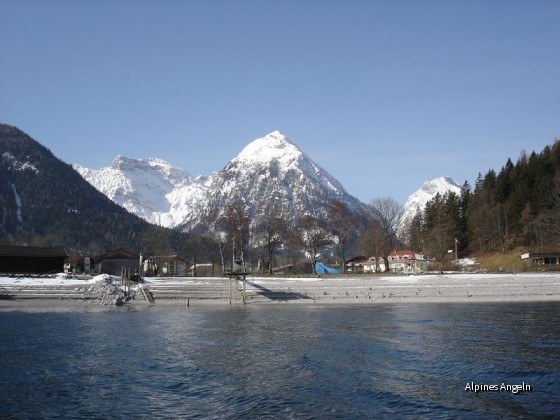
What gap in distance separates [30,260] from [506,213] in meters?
94.5

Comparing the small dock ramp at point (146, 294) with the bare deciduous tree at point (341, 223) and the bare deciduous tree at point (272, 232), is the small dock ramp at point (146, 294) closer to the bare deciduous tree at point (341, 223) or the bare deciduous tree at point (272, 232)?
the bare deciduous tree at point (272, 232)

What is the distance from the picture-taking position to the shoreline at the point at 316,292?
50562mm

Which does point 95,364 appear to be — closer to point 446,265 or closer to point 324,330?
point 324,330

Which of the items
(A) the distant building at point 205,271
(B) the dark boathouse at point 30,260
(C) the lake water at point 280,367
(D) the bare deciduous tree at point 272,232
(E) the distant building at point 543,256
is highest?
(D) the bare deciduous tree at point 272,232

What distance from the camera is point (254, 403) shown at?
51.0 ft

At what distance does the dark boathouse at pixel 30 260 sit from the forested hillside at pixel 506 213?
227 feet

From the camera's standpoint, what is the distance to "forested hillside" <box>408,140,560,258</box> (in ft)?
332

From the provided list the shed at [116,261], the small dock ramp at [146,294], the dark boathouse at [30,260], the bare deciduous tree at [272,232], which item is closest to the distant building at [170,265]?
the shed at [116,261]

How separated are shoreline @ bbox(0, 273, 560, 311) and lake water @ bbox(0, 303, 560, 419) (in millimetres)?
13553

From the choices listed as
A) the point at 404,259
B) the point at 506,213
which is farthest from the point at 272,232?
the point at 506,213

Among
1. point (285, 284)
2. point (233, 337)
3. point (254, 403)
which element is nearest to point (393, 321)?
point (233, 337)

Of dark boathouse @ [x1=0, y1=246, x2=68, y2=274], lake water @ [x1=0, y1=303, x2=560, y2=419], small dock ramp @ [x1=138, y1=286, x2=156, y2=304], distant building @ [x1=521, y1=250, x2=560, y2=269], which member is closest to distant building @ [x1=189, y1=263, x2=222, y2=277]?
dark boathouse @ [x1=0, y1=246, x2=68, y2=274]

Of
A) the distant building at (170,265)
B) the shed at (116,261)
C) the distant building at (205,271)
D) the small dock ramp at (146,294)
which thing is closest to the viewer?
the small dock ramp at (146,294)

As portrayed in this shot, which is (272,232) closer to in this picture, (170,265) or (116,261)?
(116,261)
